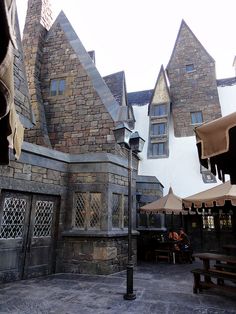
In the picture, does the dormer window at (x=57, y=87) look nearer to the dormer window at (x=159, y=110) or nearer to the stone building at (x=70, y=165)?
the stone building at (x=70, y=165)

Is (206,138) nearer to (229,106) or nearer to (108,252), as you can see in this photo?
(108,252)

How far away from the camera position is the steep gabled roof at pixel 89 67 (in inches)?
377

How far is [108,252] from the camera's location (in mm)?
7395

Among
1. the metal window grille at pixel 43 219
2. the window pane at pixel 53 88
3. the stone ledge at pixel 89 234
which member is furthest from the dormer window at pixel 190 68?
the metal window grille at pixel 43 219

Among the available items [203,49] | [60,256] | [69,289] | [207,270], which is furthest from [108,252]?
[203,49]

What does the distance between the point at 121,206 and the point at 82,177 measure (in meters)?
1.66

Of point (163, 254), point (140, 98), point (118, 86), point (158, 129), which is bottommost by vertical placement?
point (163, 254)

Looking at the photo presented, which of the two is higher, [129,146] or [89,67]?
[89,67]

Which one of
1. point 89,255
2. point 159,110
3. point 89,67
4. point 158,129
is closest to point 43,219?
point 89,255

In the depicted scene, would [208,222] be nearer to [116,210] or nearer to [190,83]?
[116,210]

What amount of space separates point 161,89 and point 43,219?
42.9ft

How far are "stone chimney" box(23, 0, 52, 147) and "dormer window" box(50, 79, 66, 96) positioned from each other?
564mm

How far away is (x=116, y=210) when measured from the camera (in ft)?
27.1

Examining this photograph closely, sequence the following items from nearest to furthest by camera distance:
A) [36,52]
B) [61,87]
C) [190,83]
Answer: [61,87]
[36,52]
[190,83]
